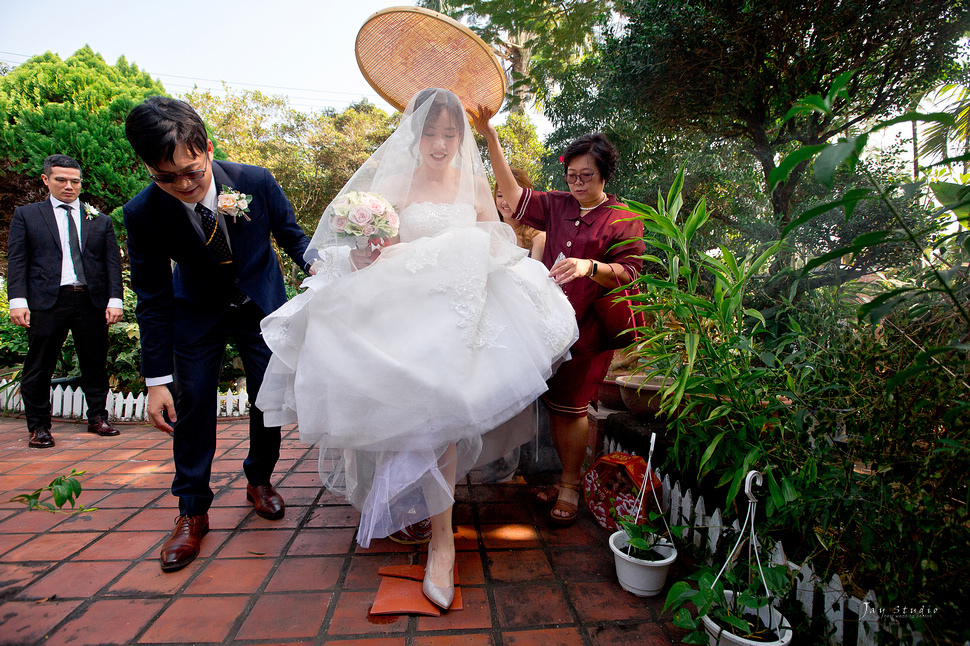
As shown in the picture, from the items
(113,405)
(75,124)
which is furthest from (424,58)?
(75,124)

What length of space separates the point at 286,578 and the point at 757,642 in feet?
5.73

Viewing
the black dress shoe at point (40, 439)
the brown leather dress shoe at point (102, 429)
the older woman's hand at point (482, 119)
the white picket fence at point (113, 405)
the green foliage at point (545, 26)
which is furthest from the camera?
the green foliage at point (545, 26)

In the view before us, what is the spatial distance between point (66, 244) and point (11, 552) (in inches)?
108

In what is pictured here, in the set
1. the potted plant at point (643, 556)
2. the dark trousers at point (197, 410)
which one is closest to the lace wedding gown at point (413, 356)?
the dark trousers at point (197, 410)

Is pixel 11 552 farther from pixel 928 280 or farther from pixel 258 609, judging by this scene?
pixel 928 280

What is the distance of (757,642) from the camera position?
1402mm

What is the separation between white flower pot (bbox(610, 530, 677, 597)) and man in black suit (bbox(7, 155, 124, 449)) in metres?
4.29

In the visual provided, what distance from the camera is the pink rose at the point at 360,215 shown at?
79.9 inches

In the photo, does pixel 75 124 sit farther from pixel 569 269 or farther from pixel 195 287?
pixel 569 269

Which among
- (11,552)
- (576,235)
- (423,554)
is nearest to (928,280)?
(576,235)

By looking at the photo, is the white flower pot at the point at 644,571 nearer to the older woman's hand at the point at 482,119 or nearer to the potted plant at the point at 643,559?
the potted plant at the point at 643,559

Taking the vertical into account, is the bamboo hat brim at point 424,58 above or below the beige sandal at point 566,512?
above

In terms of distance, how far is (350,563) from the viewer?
2.15 m

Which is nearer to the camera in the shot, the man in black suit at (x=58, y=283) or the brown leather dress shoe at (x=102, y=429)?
the man in black suit at (x=58, y=283)
